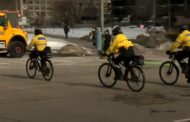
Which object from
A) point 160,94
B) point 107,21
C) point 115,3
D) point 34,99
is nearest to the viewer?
point 34,99

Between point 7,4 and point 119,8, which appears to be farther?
point 119,8

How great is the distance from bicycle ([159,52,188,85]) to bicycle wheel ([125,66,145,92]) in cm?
179

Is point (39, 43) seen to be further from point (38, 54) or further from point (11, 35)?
point (11, 35)

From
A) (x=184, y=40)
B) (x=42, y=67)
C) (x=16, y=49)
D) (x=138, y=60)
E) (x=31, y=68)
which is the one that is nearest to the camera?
(x=138, y=60)

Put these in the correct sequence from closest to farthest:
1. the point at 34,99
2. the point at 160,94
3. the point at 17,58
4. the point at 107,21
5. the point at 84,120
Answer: the point at 84,120 < the point at 34,99 < the point at 160,94 < the point at 17,58 < the point at 107,21

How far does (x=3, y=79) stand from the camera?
16.2m

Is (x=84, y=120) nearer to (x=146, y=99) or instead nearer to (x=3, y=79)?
(x=146, y=99)

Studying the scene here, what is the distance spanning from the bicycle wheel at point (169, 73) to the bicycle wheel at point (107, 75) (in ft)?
5.64

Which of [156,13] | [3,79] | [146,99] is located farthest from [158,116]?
[156,13]

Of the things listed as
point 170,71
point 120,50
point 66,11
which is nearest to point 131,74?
point 120,50

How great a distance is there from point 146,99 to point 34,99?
2557 mm

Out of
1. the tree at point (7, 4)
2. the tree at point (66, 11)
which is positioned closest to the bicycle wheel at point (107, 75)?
the tree at point (7, 4)

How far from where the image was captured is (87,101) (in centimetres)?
1155

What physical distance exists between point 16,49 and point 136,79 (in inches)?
616
